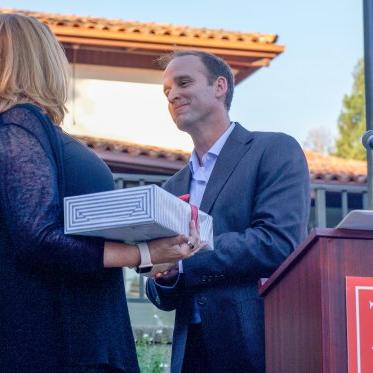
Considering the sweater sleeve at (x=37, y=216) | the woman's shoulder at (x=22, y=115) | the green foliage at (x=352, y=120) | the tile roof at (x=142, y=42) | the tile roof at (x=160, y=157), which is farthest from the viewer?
the green foliage at (x=352, y=120)

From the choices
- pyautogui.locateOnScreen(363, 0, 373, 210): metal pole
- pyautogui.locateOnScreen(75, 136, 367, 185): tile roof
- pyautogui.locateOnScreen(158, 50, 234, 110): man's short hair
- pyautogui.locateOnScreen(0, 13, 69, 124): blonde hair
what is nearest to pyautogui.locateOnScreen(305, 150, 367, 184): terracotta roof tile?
pyautogui.locateOnScreen(75, 136, 367, 185): tile roof

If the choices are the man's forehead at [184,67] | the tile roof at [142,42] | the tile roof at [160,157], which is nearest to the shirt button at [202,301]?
the man's forehead at [184,67]

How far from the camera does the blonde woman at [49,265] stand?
2.69m

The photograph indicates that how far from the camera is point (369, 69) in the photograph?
554 centimetres

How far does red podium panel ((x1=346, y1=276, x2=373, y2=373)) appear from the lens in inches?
106

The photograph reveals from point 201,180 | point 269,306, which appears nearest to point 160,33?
point 201,180

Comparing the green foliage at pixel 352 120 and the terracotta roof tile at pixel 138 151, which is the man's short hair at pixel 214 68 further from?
the green foliage at pixel 352 120

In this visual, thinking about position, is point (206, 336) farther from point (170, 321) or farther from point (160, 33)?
point (160, 33)

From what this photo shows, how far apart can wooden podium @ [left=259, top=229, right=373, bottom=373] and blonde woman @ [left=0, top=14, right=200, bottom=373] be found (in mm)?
360

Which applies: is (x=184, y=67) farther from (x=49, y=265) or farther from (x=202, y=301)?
(x=49, y=265)

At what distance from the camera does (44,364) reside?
269 centimetres

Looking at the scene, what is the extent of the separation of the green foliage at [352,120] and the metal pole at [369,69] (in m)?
33.5

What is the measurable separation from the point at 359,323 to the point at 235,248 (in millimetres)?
1074

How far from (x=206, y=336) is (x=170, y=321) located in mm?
5685
